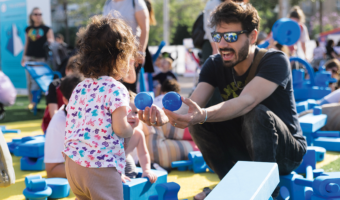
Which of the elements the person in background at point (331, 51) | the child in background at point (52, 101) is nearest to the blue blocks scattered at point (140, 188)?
the child in background at point (52, 101)

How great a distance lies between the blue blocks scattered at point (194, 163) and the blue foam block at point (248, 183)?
143cm

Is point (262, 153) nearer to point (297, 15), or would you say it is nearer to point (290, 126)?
point (290, 126)

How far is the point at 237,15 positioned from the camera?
243 centimetres

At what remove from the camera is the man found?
214 cm

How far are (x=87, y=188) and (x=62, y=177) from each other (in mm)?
1132

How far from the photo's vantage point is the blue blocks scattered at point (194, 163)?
10.3ft

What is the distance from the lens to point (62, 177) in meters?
2.86

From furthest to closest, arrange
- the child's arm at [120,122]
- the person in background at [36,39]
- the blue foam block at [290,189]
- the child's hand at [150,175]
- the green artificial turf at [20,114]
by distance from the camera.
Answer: the person in background at [36,39] → the green artificial turf at [20,114] → the child's hand at [150,175] → the blue foam block at [290,189] → the child's arm at [120,122]

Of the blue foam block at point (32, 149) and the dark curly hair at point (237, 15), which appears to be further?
the blue foam block at point (32, 149)

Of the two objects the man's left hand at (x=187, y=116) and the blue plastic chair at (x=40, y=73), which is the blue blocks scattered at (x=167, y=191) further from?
the blue plastic chair at (x=40, y=73)

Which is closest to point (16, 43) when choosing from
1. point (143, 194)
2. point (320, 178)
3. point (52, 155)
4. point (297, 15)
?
point (297, 15)

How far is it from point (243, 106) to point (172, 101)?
550 millimetres

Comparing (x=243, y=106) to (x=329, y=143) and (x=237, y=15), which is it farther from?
(x=329, y=143)

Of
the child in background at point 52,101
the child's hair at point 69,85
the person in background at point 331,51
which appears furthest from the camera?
the person in background at point 331,51
